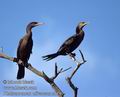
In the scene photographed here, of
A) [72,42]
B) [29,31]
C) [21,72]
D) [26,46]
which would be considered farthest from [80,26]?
[21,72]

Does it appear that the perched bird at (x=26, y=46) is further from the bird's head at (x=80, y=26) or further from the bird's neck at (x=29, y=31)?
the bird's head at (x=80, y=26)

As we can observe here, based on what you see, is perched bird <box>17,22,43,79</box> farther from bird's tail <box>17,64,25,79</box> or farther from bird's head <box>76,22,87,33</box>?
bird's head <box>76,22,87,33</box>

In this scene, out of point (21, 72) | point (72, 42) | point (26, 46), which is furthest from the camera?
point (72, 42)

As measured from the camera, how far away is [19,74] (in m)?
10.9

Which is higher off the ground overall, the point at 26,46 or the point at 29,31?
the point at 29,31

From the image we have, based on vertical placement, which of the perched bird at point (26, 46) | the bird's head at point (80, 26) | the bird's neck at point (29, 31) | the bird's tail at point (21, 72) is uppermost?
the bird's head at point (80, 26)

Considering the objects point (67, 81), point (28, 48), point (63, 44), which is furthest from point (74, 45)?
point (67, 81)

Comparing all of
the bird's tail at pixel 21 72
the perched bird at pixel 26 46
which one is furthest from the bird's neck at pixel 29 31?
the bird's tail at pixel 21 72

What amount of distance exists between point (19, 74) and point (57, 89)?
209cm

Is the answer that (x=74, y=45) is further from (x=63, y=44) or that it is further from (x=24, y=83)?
(x=24, y=83)

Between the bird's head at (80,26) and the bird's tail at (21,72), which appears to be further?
the bird's head at (80,26)

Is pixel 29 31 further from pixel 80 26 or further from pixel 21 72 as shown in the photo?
pixel 80 26

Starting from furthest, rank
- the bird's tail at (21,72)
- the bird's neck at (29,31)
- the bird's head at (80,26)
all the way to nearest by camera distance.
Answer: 1. the bird's head at (80,26)
2. the bird's neck at (29,31)
3. the bird's tail at (21,72)

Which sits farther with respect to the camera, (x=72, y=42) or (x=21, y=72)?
(x=72, y=42)
